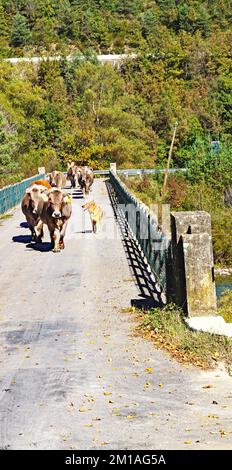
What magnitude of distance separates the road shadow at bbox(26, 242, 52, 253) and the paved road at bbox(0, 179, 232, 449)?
16.5 ft

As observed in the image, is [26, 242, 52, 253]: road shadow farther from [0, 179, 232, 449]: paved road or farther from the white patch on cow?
[0, 179, 232, 449]: paved road

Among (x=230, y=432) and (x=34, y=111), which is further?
(x=34, y=111)

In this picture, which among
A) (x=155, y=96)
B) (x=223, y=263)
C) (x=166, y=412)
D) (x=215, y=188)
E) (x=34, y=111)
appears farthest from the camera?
(x=155, y=96)

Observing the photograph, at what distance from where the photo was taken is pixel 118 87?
114 metres

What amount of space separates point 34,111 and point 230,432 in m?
87.6

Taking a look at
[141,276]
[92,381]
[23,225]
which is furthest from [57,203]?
[92,381]

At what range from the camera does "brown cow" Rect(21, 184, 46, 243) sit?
20891 millimetres

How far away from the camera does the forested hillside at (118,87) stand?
84188mm

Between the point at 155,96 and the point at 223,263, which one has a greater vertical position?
the point at 155,96

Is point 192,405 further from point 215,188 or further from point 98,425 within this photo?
point 215,188

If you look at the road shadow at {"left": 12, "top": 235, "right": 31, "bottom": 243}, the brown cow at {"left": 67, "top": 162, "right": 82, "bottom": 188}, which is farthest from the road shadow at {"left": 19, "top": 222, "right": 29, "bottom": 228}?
the brown cow at {"left": 67, "top": 162, "right": 82, "bottom": 188}

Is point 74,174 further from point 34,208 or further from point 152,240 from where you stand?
Answer: point 152,240

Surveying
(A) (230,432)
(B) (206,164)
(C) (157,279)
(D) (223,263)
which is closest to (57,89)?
(B) (206,164)

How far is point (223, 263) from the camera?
135 feet
